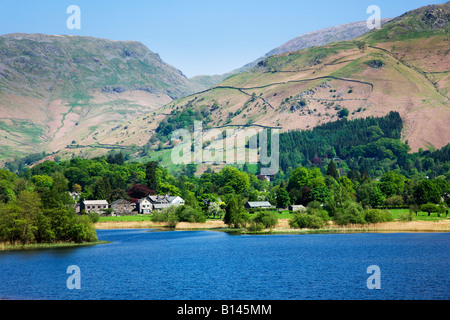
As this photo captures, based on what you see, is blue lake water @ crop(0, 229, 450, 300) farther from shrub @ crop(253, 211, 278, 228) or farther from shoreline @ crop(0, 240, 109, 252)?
shrub @ crop(253, 211, 278, 228)

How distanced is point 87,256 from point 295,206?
90.8m

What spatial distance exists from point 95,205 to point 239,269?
11800 centimetres

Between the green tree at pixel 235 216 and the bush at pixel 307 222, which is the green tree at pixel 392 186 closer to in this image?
the bush at pixel 307 222

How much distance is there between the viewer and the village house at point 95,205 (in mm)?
181188

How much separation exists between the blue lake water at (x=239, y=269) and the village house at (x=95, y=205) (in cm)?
7423

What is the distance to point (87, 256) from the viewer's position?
87.2 metres

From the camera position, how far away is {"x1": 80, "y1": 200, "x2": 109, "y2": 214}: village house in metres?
181

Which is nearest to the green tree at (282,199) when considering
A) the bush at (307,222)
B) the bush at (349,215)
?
the bush at (349,215)

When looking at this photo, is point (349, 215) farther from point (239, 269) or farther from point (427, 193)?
point (239, 269)

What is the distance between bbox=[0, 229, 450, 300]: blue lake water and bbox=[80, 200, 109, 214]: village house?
7423 cm

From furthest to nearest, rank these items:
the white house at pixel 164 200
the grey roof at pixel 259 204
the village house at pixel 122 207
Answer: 1. the white house at pixel 164 200
2. the village house at pixel 122 207
3. the grey roof at pixel 259 204

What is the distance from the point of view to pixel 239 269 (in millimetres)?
75750
